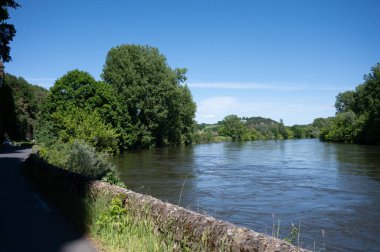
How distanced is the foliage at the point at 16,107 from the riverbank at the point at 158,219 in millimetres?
49672

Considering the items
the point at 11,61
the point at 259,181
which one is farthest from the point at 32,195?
the point at 11,61

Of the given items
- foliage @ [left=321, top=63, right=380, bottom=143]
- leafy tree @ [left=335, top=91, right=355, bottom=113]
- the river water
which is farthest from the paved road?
leafy tree @ [left=335, top=91, right=355, bottom=113]

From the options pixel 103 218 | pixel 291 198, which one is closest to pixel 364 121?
pixel 291 198

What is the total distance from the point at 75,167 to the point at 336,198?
12894 millimetres

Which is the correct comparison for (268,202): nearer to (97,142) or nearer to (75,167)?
(75,167)

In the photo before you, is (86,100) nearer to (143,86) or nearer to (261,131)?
(143,86)

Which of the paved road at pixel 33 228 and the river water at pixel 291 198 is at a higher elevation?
the paved road at pixel 33 228

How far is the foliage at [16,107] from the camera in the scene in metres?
60.9

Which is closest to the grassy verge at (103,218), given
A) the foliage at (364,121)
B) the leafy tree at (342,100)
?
the foliage at (364,121)

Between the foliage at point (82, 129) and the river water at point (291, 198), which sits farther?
the foliage at point (82, 129)

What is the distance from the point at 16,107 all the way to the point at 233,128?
319 ft

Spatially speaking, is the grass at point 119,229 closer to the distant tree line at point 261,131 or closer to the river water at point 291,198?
the river water at point 291,198

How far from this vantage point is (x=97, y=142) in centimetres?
4700

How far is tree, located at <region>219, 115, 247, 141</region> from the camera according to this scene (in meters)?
155
